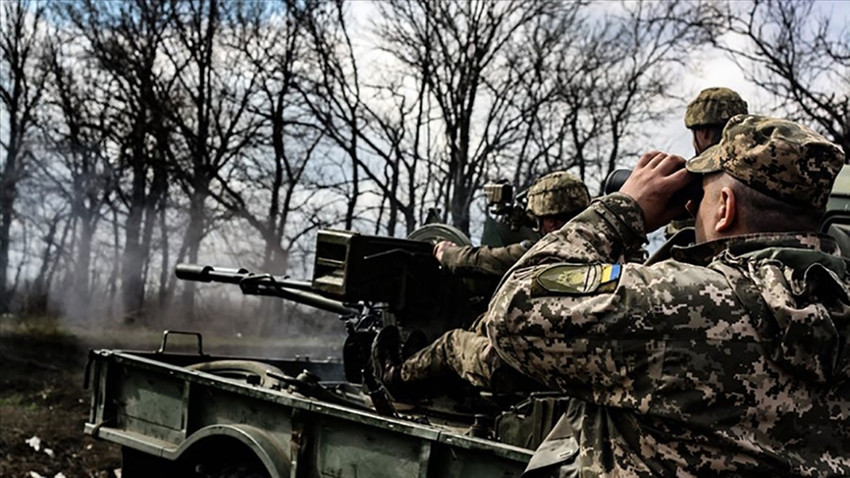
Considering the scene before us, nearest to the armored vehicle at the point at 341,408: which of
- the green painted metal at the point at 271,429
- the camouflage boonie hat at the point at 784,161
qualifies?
the green painted metal at the point at 271,429

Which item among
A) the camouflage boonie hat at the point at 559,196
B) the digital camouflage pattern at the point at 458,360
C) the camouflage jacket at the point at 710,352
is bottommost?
the digital camouflage pattern at the point at 458,360

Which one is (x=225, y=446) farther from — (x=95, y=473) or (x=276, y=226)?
(x=276, y=226)

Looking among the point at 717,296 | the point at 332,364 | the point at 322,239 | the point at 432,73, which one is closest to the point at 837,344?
the point at 717,296

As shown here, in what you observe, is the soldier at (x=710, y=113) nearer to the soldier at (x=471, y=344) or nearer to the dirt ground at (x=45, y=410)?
the soldier at (x=471, y=344)

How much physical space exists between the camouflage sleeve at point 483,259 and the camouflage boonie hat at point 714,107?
0.98 metres

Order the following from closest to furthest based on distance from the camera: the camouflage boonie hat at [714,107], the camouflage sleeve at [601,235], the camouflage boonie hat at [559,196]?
the camouflage sleeve at [601,235] < the camouflage boonie hat at [559,196] < the camouflage boonie hat at [714,107]

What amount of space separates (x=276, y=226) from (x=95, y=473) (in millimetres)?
9694

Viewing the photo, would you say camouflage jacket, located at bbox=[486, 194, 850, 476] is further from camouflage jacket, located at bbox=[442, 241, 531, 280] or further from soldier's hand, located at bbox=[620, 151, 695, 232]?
camouflage jacket, located at bbox=[442, 241, 531, 280]

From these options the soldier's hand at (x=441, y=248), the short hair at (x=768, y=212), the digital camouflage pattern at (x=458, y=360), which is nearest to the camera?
the short hair at (x=768, y=212)

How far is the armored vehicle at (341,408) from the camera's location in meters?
3.86

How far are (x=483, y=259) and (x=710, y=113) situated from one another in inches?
48.4

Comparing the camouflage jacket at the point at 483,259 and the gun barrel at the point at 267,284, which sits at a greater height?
the camouflage jacket at the point at 483,259

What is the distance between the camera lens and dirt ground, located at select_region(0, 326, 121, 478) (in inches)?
323

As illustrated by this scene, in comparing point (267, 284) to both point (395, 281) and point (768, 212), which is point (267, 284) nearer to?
point (395, 281)
